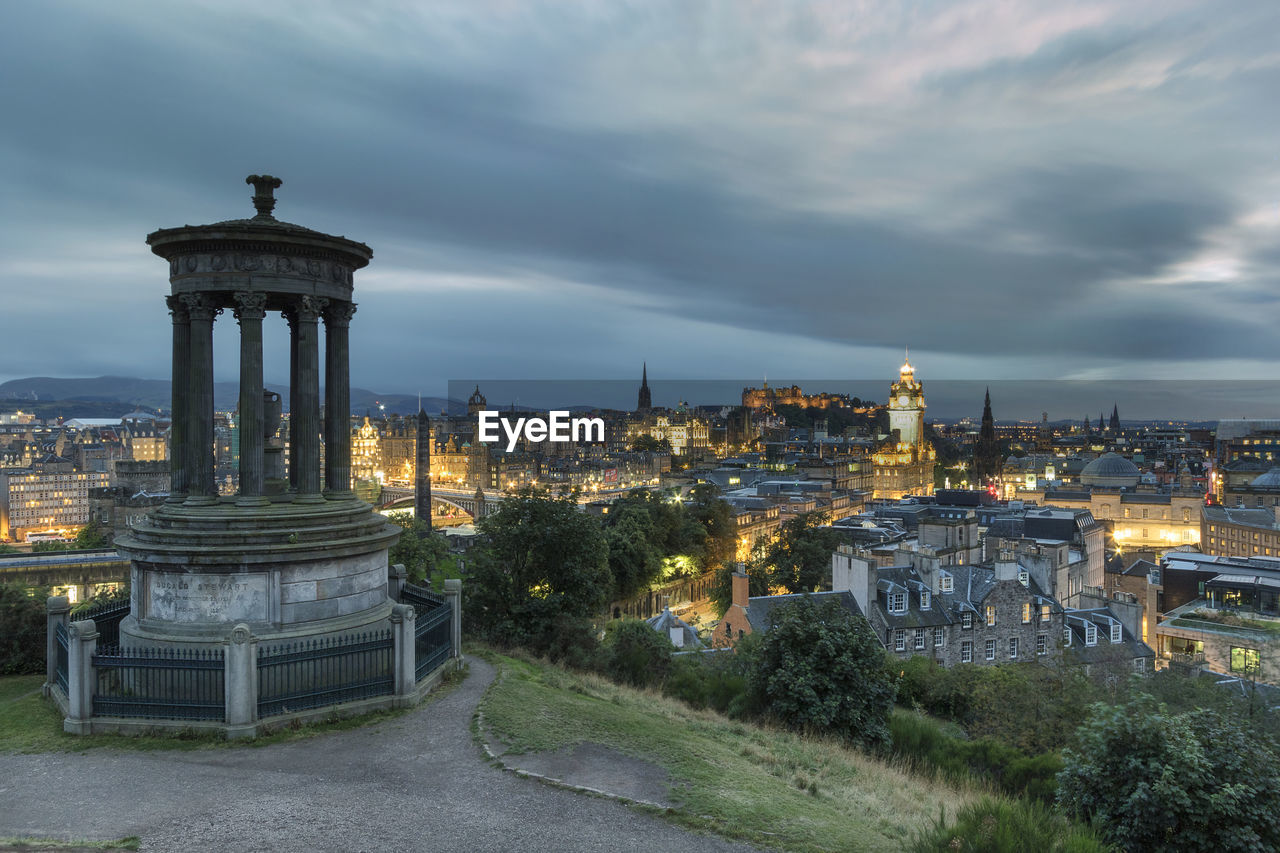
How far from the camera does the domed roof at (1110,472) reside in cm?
14825

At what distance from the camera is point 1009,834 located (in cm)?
995

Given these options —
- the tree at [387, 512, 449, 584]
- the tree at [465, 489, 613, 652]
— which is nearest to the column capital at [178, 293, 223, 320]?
the tree at [465, 489, 613, 652]

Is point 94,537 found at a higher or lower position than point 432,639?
lower

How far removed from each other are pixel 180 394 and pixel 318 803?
12134 millimetres

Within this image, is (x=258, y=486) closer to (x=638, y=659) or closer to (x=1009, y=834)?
(x=638, y=659)

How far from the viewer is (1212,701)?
2711cm

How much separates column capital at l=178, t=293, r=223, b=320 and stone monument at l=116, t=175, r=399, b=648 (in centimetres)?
3

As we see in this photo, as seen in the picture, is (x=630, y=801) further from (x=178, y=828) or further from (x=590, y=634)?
(x=590, y=634)

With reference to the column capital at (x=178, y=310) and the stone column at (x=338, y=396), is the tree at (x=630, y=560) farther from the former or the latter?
the column capital at (x=178, y=310)

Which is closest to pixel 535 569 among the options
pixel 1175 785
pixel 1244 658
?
pixel 1175 785

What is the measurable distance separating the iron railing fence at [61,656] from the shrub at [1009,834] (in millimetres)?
16847

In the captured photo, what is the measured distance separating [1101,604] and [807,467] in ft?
434

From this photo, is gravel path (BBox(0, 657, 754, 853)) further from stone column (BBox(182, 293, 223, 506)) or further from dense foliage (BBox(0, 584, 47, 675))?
dense foliage (BBox(0, 584, 47, 675))

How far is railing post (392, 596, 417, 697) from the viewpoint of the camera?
55.7 feet
